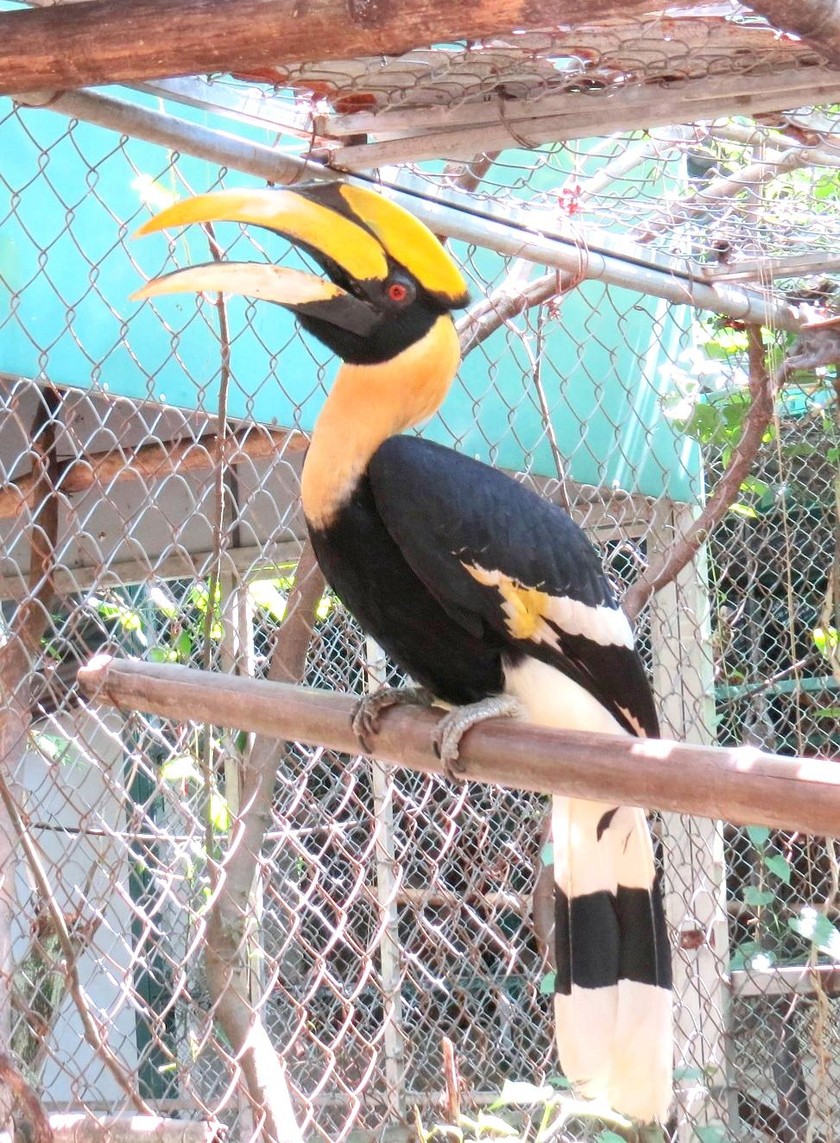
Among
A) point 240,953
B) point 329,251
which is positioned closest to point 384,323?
point 329,251

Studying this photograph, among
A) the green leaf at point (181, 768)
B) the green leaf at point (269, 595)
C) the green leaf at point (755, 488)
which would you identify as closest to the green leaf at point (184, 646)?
the green leaf at point (269, 595)

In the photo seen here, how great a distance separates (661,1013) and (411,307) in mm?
918

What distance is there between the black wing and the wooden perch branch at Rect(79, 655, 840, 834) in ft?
0.56

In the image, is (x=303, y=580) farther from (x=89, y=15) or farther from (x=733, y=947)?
(x=733, y=947)

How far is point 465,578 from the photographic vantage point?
1.52 meters

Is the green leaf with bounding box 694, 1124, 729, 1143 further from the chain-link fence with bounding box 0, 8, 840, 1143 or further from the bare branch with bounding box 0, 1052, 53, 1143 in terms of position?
the bare branch with bounding box 0, 1052, 53, 1143

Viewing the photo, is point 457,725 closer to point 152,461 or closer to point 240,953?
point 240,953

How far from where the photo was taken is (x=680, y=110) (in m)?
1.57

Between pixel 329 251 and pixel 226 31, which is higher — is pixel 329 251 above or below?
above

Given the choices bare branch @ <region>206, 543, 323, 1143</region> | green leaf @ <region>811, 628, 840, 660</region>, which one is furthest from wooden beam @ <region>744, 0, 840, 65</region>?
green leaf @ <region>811, 628, 840, 660</region>

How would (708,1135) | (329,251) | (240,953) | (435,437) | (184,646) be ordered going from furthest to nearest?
(184,646)
(435,437)
(708,1135)
(240,953)
(329,251)

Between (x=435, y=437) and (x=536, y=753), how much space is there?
1.55 m

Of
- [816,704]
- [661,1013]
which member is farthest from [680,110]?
[816,704]

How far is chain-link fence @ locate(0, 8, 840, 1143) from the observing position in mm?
1736
